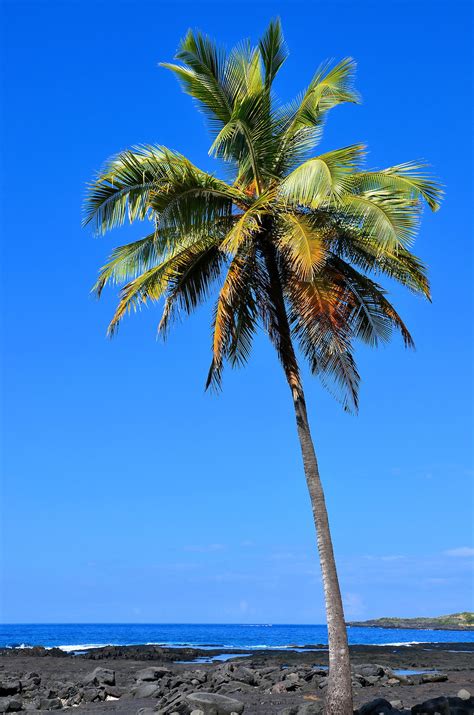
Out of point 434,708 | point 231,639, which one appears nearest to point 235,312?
point 434,708

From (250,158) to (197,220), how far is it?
1.63 m

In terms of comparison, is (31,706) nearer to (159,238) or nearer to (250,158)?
(159,238)

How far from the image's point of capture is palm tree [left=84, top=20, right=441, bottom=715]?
48.5ft

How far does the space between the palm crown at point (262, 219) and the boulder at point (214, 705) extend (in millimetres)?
6568

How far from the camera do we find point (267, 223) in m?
15.2

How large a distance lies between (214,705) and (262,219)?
966 cm

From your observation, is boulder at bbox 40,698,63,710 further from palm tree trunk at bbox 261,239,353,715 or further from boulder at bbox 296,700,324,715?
palm tree trunk at bbox 261,239,353,715

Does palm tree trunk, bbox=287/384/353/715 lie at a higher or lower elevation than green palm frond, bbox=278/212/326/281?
lower

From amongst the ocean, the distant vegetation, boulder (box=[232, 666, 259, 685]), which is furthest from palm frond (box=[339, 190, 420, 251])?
the distant vegetation

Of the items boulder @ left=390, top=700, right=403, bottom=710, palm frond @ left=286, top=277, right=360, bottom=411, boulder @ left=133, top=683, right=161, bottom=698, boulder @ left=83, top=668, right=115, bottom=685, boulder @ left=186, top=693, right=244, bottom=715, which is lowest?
boulder @ left=390, top=700, right=403, bottom=710

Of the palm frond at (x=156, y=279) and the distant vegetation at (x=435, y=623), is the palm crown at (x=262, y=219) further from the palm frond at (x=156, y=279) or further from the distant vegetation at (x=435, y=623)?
the distant vegetation at (x=435, y=623)

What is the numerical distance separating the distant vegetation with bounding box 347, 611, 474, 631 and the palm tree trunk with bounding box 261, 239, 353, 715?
3970 inches

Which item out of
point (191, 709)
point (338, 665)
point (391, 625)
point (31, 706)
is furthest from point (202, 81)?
point (391, 625)

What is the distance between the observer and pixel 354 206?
1435cm
